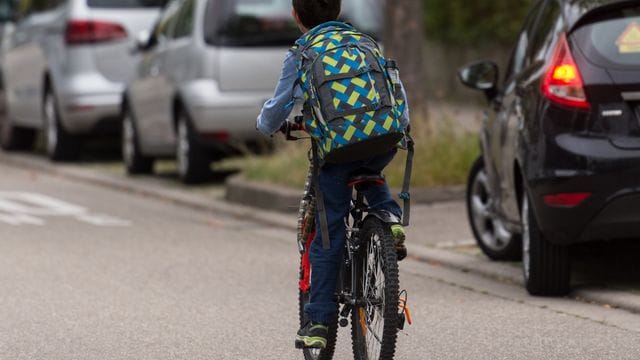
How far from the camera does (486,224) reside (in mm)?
10562

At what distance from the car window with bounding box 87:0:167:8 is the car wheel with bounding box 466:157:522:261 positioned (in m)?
8.58

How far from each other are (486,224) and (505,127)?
3.86 feet

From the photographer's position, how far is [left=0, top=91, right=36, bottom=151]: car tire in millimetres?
21594

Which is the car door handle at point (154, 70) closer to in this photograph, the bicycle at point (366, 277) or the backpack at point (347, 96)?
the bicycle at point (366, 277)

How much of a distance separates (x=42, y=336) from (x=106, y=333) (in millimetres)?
293

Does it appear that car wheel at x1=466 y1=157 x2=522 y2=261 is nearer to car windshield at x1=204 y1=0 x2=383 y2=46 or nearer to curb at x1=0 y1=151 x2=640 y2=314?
curb at x1=0 y1=151 x2=640 y2=314

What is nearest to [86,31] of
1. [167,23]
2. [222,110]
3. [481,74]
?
[167,23]

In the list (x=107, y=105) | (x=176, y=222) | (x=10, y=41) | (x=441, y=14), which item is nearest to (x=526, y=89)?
(x=176, y=222)

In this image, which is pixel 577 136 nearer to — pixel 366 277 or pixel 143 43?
pixel 366 277

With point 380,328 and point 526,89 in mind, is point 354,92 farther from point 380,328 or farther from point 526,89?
point 526,89

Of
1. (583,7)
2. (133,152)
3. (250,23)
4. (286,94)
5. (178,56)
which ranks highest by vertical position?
(286,94)

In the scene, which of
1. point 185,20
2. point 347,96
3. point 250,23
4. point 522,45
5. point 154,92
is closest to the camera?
point 347,96

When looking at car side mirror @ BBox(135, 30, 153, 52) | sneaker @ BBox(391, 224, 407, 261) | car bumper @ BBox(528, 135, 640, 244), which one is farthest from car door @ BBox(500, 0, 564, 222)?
car side mirror @ BBox(135, 30, 153, 52)

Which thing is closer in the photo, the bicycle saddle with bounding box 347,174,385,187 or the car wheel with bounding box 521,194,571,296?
the bicycle saddle with bounding box 347,174,385,187
